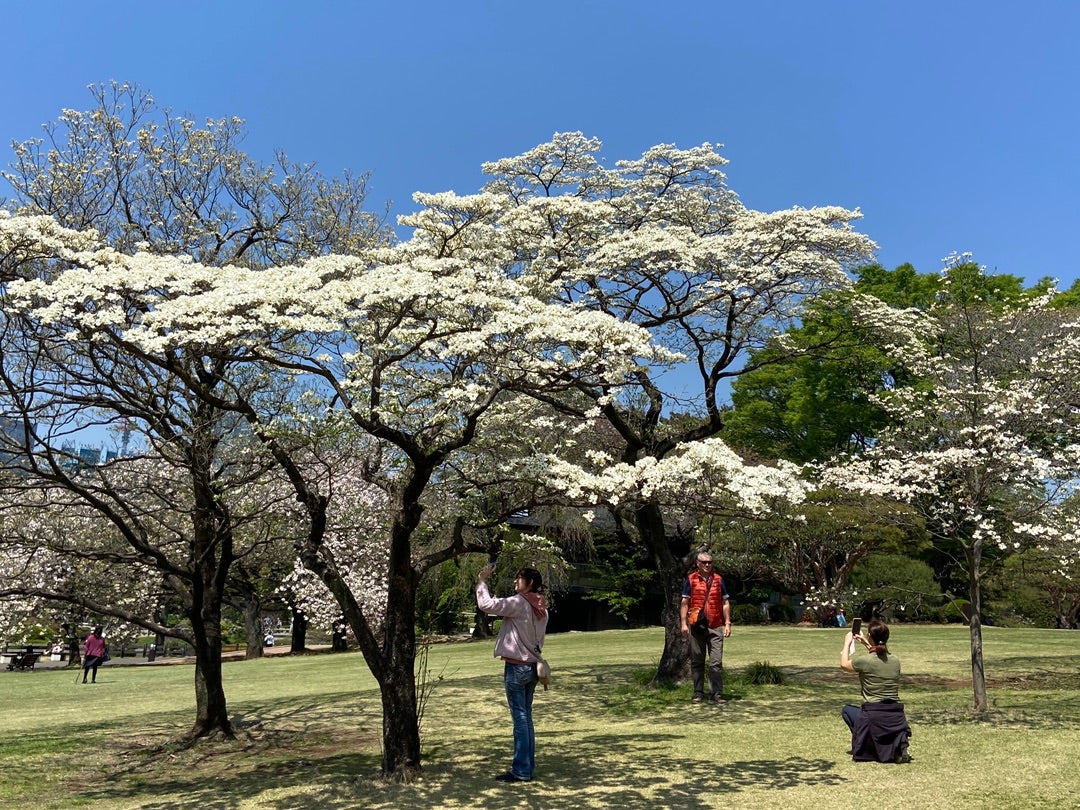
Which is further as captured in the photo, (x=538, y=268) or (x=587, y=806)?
(x=538, y=268)

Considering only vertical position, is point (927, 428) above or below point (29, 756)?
above

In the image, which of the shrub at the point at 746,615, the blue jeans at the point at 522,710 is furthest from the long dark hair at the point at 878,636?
the shrub at the point at 746,615

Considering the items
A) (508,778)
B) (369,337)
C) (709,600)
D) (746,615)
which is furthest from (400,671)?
(746,615)

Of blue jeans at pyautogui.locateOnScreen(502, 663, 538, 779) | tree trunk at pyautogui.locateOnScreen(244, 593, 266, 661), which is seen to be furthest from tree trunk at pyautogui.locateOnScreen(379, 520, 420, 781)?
tree trunk at pyautogui.locateOnScreen(244, 593, 266, 661)

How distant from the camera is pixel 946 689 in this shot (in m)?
13.7

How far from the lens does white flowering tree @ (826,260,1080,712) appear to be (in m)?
10.8

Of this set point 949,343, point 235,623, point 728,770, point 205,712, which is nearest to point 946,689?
point 949,343

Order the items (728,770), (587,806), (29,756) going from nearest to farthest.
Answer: (587,806) < (728,770) < (29,756)

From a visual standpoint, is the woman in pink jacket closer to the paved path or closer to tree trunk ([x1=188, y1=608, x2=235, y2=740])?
tree trunk ([x1=188, y1=608, x2=235, y2=740])

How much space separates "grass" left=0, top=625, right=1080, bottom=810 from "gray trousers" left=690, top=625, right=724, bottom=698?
16.6 inches

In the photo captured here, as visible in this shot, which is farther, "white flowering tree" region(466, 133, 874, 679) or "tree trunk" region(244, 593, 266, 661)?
"tree trunk" region(244, 593, 266, 661)

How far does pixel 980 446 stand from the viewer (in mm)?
11062

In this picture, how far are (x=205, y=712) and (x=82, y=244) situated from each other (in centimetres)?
587

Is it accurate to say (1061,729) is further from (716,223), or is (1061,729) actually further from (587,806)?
(716,223)
